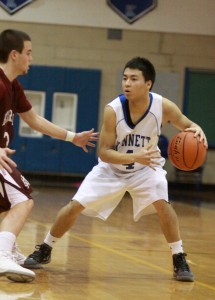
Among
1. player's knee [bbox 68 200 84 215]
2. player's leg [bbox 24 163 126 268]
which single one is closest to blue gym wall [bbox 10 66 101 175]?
player's leg [bbox 24 163 126 268]

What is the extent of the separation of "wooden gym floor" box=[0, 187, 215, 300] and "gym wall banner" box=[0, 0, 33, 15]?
18.3 ft

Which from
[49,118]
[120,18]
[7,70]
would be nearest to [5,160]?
[7,70]

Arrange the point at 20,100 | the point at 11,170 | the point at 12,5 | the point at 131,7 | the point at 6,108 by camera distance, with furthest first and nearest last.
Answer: the point at 131,7, the point at 12,5, the point at 20,100, the point at 6,108, the point at 11,170

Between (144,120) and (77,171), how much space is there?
9790 millimetres

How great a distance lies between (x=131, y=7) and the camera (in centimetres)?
1523

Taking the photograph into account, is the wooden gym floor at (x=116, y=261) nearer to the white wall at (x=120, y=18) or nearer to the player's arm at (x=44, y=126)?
the player's arm at (x=44, y=126)

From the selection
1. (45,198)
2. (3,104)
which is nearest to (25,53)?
(3,104)

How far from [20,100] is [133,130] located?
2.83ft

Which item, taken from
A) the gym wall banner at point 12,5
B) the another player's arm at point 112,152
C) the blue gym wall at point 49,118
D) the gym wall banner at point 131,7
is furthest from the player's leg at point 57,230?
the gym wall banner at point 131,7

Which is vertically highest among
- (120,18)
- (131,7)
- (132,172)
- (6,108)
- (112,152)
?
(131,7)

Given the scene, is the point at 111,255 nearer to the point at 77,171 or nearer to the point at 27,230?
the point at 27,230

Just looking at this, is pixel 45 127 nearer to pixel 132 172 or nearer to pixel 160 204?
pixel 132 172

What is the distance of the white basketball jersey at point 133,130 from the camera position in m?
5.66

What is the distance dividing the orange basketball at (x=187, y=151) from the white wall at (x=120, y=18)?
989cm
